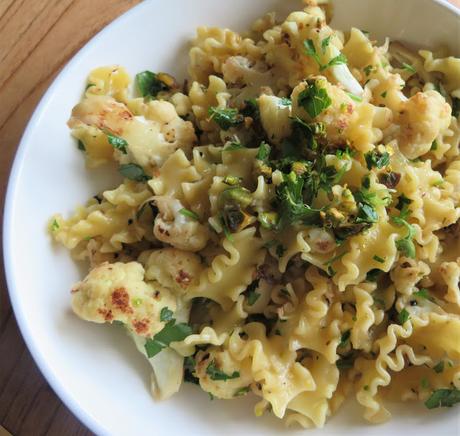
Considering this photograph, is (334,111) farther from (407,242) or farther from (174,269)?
(174,269)

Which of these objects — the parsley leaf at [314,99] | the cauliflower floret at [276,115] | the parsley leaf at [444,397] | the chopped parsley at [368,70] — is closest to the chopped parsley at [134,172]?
the cauliflower floret at [276,115]

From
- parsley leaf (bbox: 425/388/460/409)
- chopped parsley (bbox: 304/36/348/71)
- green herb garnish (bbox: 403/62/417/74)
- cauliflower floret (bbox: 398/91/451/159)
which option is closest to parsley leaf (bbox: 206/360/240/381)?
parsley leaf (bbox: 425/388/460/409)

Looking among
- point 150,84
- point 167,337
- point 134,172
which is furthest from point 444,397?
point 150,84

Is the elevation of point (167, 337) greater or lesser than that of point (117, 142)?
lesser

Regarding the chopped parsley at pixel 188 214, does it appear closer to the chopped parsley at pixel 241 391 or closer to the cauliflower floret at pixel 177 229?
the cauliflower floret at pixel 177 229

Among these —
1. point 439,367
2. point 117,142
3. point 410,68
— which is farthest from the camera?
point 410,68
